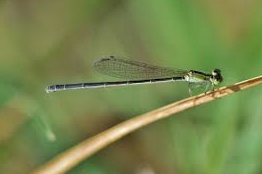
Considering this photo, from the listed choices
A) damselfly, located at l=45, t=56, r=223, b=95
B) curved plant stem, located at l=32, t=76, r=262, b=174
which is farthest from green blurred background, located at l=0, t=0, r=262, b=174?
curved plant stem, located at l=32, t=76, r=262, b=174

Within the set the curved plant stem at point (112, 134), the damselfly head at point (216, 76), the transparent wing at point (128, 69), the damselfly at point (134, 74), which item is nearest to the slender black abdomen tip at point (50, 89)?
the damselfly at point (134, 74)

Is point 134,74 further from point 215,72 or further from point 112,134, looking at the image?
point 112,134

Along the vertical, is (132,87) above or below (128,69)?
below

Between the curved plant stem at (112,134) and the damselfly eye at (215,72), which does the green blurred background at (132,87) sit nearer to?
the damselfly eye at (215,72)

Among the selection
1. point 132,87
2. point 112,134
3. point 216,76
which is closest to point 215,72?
point 216,76

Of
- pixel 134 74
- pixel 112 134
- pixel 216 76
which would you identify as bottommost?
pixel 112 134

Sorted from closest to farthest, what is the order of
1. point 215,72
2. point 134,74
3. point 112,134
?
point 112,134
point 215,72
point 134,74

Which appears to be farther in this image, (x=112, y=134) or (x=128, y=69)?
(x=128, y=69)
